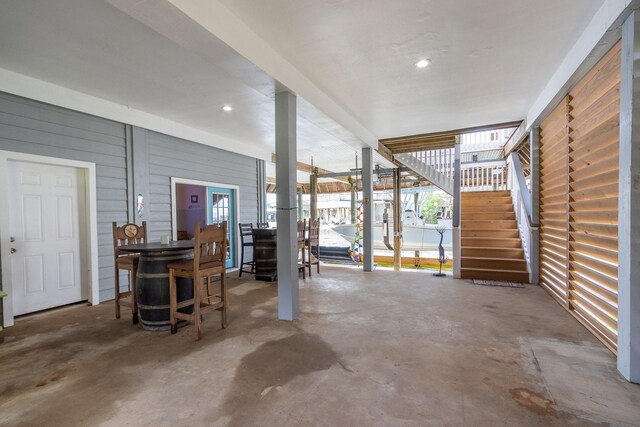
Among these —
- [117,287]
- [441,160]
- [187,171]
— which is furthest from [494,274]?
[187,171]

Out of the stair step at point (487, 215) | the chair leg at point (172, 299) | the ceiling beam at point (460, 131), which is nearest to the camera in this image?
the chair leg at point (172, 299)

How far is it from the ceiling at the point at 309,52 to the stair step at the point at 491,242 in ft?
8.27

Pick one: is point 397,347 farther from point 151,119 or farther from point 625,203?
point 151,119

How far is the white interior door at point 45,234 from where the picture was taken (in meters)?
3.63

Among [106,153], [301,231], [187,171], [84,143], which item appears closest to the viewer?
[84,143]

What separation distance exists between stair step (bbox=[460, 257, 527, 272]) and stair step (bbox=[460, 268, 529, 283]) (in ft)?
0.46

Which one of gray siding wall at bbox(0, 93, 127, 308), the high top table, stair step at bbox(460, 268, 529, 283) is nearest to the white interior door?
gray siding wall at bbox(0, 93, 127, 308)

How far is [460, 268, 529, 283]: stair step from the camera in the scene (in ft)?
17.3

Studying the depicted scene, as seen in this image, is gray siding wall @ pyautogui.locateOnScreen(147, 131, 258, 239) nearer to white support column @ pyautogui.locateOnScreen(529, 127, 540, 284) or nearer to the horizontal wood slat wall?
white support column @ pyautogui.locateOnScreen(529, 127, 540, 284)

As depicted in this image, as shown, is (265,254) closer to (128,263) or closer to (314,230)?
(314,230)

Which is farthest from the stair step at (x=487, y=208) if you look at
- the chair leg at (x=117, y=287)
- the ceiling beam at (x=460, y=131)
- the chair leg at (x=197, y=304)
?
the chair leg at (x=117, y=287)

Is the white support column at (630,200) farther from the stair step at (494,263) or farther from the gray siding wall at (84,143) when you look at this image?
the gray siding wall at (84,143)

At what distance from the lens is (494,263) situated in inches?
Answer: 221

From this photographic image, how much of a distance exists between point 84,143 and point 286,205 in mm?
3122
